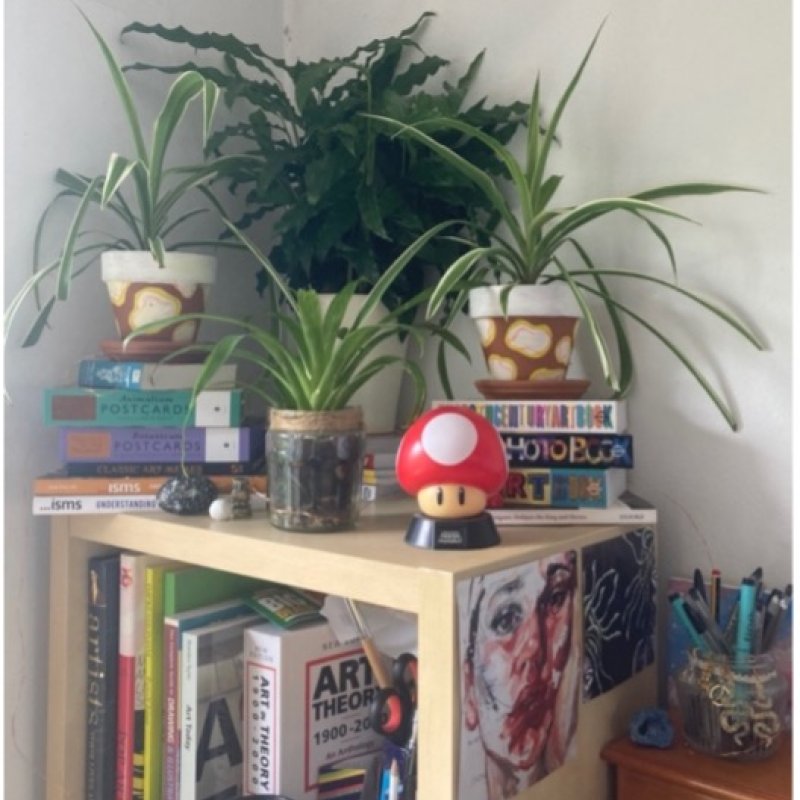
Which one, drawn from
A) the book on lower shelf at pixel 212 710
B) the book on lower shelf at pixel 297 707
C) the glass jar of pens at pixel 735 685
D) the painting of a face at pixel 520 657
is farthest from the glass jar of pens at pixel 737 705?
the book on lower shelf at pixel 212 710

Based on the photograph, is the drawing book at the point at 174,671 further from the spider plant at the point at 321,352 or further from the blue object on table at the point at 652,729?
the blue object on table at the point at 652,729

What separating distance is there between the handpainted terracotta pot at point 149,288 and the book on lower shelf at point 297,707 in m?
0.36

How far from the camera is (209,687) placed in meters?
0.94

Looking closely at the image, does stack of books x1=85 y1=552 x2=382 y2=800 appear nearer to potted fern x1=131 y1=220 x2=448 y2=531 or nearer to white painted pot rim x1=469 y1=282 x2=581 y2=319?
potted fern x1=131 y1=220 x2=448 y2=531

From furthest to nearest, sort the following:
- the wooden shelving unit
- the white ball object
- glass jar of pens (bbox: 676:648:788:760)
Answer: the white ball object, glass jar of pens (bbox: 676:648:788:760), the wooden shelving unit

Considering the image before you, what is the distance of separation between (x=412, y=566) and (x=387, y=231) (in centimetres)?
51

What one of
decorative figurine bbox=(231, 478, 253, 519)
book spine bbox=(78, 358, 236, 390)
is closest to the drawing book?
decorative figurine bbox=(231, 478, 253, 519)

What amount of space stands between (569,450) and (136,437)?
18.3 inches

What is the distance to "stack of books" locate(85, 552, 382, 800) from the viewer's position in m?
0.90

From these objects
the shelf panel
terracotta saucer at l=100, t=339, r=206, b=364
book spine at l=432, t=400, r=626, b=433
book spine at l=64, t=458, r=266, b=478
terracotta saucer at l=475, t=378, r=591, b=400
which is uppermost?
terracotta saucer at l=100, t=339, r=206, b=364

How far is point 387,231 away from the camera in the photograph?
3.62 feet

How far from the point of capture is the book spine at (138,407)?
0.98 metres

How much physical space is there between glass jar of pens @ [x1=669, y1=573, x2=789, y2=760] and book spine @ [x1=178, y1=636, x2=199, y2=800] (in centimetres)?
48

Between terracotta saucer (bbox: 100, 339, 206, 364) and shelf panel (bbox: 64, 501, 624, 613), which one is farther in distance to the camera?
terracotta saucer (bbox: 100, 339, 206, 364)
